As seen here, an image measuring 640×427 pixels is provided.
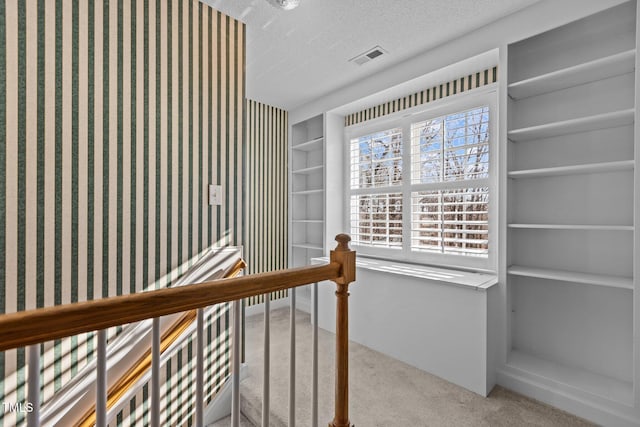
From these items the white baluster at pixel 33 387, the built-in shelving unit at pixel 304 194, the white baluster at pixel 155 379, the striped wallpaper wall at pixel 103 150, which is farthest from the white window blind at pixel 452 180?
the white baluster at pixel 33 387

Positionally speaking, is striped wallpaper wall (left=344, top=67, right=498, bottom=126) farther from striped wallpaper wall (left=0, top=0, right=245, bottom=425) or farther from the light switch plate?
the light switch plate

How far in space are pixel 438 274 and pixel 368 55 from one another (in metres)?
1.96

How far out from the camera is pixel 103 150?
1.51 metres

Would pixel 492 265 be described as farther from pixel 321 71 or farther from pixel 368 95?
pixel 321 71

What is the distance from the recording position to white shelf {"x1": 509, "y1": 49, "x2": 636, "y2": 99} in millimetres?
1745

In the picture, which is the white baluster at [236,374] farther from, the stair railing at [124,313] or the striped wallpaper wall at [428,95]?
the striped wallpaper wall at [428,95]

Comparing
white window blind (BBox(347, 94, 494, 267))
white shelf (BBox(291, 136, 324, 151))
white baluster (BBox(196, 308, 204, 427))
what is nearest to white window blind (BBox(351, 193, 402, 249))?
white window blind (BBox(347, 94, 494, 267))

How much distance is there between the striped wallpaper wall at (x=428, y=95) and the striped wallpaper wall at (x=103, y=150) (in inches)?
71.2

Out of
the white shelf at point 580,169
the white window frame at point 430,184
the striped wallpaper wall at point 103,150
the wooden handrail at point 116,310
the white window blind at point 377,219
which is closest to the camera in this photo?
the wooden handrail at point 116,310

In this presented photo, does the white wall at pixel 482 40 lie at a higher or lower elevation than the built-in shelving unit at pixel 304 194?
higher

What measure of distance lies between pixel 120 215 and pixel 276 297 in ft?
8.55

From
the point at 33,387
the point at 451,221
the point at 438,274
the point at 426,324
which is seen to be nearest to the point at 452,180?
the point at 451,221

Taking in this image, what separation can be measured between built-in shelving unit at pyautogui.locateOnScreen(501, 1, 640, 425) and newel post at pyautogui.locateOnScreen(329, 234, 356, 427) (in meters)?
1.49

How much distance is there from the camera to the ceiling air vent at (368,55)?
2.52 metres
